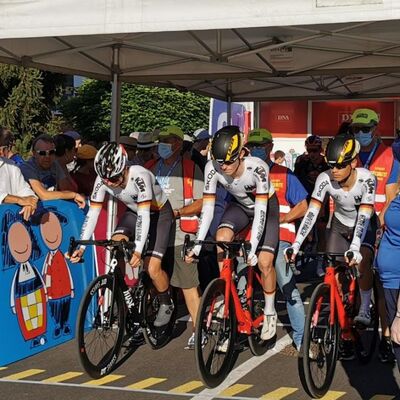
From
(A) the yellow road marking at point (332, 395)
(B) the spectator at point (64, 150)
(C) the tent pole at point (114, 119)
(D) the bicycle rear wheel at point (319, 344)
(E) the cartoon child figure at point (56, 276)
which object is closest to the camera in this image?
(D) the bicycle rear wheel at point (319, 344)

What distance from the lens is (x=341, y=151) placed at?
671 centimetres

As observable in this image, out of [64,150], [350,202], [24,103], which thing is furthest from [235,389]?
[24,103]

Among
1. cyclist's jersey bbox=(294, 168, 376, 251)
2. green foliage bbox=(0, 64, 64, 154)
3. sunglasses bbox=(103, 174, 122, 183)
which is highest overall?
green foliage bbox=(0, 64, 64, 154)

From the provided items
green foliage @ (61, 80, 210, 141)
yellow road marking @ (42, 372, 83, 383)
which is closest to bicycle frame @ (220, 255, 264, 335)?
yellow road marking @ (42, 372, 83, 383)

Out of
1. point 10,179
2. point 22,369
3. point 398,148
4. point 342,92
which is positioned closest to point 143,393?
point 22,369

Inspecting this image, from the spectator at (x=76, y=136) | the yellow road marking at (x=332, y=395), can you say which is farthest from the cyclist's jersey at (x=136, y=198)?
the spectator at (x=76, y=136)

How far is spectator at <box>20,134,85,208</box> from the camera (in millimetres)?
8375

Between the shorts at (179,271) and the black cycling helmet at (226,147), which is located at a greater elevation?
the black cycling helmet at (226,147)

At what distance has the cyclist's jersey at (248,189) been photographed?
279 inches

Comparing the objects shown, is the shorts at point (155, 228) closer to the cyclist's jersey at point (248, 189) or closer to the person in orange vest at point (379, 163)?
the cyclist's jersey at point (248, 189)

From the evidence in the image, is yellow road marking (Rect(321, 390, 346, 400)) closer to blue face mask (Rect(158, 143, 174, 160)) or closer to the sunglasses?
the sunglasses

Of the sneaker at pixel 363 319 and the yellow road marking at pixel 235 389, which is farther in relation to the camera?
the sneaker at pixel 363 319

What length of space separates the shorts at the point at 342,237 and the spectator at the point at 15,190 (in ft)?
8.59

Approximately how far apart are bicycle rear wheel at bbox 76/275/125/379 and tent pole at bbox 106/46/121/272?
1.72 metres
